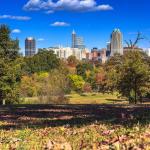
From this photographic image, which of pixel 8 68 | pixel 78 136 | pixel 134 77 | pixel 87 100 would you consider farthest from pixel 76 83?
pixel 78 136

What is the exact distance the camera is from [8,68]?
57.9 m

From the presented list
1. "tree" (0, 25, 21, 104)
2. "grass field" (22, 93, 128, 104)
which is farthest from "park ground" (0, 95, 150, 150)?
"grass field" (22, 93, 128, 104)

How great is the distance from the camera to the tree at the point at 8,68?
57.0 metres

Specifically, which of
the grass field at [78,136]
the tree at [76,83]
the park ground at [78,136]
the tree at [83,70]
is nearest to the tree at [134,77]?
the grass field at [78,136]

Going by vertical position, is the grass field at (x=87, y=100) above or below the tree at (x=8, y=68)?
below

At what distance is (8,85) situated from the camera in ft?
188

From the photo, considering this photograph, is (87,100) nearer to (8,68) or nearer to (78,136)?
(8,68)

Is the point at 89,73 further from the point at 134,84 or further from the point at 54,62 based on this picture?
the point at 134,84

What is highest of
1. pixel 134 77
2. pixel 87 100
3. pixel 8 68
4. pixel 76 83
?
pixel 8 68

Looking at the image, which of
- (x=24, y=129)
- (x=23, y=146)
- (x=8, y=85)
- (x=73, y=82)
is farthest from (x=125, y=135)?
(x=73, y=82)

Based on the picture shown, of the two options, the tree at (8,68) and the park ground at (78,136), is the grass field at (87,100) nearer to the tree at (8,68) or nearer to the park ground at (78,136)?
the tree at (8,68)

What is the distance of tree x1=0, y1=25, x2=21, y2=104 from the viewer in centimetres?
5700

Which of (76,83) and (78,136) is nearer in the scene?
(78,136)

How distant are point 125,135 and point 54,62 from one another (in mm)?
154252
